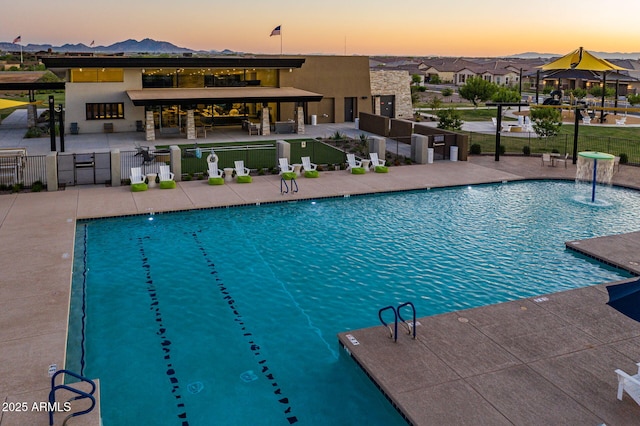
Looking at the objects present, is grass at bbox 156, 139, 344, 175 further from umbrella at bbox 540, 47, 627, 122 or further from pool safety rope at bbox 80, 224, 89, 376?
umbrella at bbox 540, 47, 627, 122

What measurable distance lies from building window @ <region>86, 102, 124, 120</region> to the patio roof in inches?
60.9

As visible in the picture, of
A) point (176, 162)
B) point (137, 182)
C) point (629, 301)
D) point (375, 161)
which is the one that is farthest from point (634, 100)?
point (629, 301)

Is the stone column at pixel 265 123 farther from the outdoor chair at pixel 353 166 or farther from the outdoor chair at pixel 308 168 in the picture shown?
the outdoor chair at pixel 308 168

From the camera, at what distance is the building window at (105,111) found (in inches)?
1588

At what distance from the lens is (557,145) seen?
1492 inches

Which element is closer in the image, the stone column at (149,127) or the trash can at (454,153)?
the trash can at (454,153)

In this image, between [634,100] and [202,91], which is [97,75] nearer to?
[202,91]

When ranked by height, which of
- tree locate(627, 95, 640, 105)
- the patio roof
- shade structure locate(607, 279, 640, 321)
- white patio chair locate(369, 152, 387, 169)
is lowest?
shade structure locate(607, 279, 640, 321)

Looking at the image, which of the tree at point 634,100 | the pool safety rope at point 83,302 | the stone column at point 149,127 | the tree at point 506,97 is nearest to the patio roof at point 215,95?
the stone column at point 149,127

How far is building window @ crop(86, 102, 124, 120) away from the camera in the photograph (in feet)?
132

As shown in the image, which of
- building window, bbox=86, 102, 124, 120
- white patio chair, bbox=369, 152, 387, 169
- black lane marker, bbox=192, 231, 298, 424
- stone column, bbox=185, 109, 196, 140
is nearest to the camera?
black lane marker, bbox=192, 231, 298, 424

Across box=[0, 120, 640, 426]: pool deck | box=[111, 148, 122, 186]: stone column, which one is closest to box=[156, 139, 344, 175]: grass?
box=[111, 148, 122, 186]: stone column

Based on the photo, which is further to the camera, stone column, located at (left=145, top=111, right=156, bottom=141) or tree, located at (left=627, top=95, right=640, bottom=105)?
tree, located at (left=627, top=95, right=640, bottom=105)

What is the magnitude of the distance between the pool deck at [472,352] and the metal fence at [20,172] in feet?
24.3
